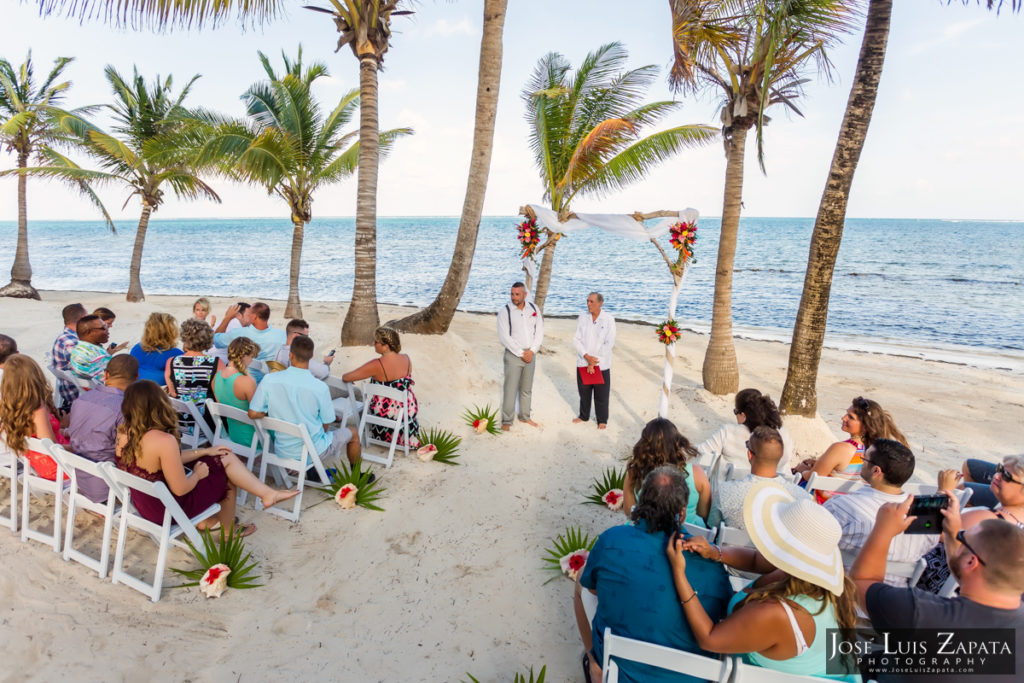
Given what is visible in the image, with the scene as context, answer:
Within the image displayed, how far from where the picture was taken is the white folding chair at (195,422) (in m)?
4.99

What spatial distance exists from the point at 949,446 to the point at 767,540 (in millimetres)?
7506

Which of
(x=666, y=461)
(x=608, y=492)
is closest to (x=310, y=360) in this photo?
(x=608, y=492)

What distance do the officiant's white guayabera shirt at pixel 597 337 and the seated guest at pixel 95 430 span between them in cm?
497

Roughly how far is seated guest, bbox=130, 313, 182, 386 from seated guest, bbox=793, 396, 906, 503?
5.90m

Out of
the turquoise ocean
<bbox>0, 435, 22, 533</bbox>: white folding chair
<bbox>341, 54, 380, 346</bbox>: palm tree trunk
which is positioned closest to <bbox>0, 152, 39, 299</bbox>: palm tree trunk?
the turquoise ocean

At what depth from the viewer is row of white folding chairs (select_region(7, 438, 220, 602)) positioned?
11.3 ft

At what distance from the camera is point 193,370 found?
16.6 ft

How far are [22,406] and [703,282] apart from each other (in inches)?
1441

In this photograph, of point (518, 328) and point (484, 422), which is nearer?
point (518, 328)

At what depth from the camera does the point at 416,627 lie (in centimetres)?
352

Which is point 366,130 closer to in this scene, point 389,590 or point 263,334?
point 263,334

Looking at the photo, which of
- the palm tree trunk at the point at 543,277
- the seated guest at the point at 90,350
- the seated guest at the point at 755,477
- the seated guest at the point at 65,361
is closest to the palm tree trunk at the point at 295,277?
the palm tree trunk at the point at 543,277

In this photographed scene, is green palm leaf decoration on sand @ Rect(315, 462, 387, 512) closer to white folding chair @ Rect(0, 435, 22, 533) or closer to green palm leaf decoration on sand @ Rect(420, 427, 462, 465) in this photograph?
green palm leaf decoration on sand @ Rect(420, 427, 462, 465)

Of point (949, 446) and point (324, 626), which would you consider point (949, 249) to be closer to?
point (949, 446)
